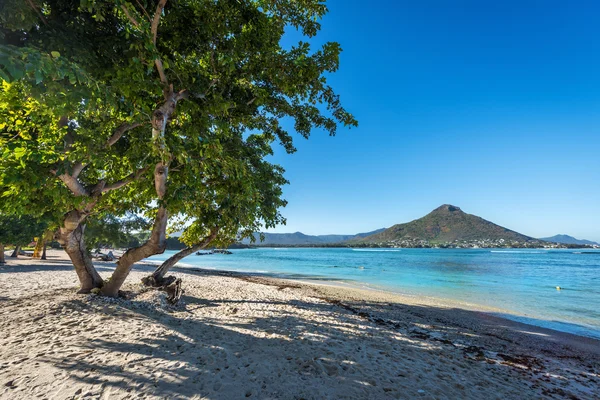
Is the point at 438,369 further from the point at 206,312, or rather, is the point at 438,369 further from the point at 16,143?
the point at 16,143

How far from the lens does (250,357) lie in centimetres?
509

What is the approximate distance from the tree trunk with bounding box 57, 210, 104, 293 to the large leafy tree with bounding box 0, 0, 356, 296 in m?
0.04

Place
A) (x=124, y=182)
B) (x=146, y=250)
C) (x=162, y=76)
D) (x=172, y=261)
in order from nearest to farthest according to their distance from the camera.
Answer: (x=162, y=76) < (x=124, y=182) < (x=146, y=250) < (x=172, y=261)

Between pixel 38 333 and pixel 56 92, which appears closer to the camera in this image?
pixel 56 92

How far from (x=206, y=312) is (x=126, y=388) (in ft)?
18.1

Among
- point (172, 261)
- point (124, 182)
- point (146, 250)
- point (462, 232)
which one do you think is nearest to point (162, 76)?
point (124, 182)

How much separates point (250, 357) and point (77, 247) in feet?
23.8

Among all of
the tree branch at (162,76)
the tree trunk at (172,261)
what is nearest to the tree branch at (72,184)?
the tree branch at (162,76)

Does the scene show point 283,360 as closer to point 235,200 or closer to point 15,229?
point 235,200

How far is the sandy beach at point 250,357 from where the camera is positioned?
3.93 m

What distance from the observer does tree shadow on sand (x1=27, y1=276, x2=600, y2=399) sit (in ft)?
13.2

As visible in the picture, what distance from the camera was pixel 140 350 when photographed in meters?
5.01

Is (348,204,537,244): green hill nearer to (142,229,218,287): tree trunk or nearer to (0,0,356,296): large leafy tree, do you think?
(142,229,218,287): tree trunk

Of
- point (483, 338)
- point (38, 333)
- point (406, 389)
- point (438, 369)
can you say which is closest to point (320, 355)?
point (406, 389)
